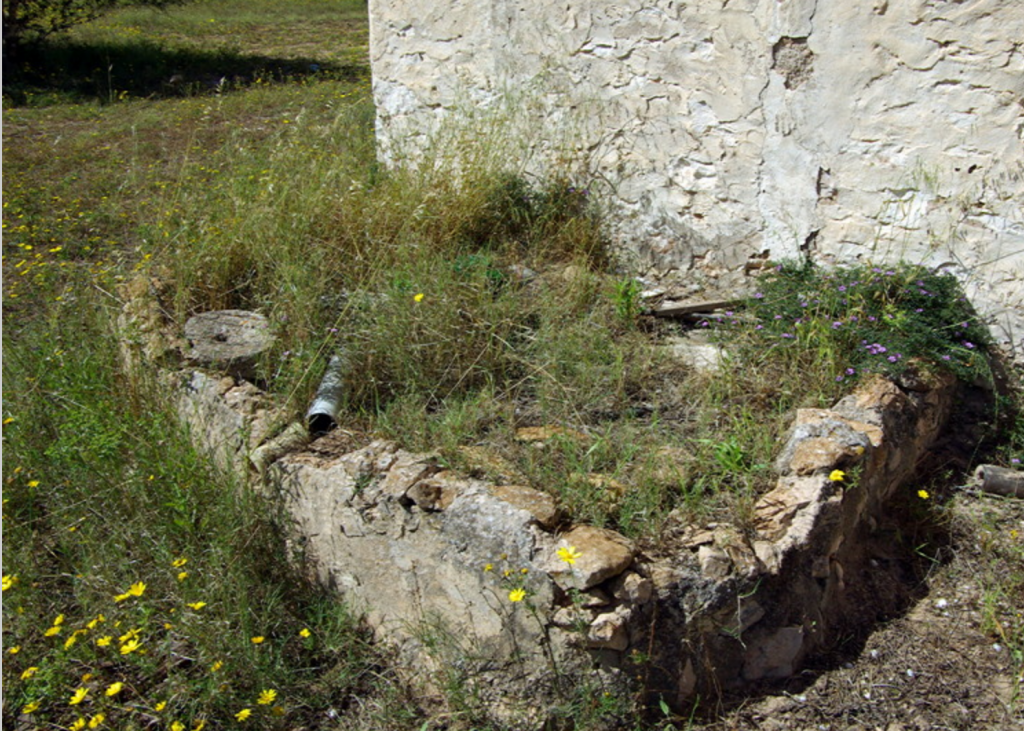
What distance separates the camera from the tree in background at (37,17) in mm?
10609

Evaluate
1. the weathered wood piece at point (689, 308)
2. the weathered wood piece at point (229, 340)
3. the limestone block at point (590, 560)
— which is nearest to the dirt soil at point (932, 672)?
the limestone block at point (590, 560)

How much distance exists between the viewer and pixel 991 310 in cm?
397

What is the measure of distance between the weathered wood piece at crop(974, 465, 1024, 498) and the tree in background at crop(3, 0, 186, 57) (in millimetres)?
10917

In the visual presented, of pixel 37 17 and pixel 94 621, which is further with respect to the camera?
pixel 37 17

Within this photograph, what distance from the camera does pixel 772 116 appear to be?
4.21 m

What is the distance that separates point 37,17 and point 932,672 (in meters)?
11.6

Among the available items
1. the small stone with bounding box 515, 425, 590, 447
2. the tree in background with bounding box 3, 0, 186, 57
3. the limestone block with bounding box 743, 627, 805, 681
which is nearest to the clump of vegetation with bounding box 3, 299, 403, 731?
the small stone with bounding box 515, 425, 590, 447

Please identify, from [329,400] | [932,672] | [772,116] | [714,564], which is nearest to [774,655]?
[714,564]

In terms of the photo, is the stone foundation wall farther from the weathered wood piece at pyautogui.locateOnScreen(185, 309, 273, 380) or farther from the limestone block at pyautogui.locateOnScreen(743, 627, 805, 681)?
the weathered wood piece at pyautogui.locateOnScreen(185, 309, 273, 380)

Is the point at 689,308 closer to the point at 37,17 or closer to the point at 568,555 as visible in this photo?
the point at 568,555

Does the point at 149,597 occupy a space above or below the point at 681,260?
below

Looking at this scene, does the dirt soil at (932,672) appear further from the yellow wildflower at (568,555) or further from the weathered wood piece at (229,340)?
the weathered wood piece at (229,340)

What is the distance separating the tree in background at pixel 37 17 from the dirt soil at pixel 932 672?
11017 mm

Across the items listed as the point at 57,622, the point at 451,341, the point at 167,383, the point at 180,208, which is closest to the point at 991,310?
the point at 451,341
